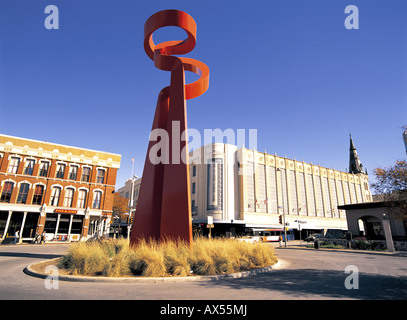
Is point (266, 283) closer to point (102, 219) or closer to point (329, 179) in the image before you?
point (102, 219)

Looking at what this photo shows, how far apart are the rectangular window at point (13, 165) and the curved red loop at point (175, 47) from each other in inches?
1194

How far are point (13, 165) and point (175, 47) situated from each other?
3219cm

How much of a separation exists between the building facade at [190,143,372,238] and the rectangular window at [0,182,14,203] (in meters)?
29.3

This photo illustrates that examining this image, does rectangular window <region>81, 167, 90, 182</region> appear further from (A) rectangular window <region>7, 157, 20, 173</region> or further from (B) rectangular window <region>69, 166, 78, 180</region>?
(A) rectangular window <region>7, 157, 20, 173</region>

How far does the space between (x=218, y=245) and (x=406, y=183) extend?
1098 cm

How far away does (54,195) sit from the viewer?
34281mm

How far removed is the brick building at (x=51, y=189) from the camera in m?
32.1

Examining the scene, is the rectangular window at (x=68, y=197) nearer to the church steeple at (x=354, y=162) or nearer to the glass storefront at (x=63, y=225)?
the glass storefront at (x=63, y=225)

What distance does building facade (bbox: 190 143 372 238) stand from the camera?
4566 cm

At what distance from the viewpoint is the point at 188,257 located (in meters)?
9.45

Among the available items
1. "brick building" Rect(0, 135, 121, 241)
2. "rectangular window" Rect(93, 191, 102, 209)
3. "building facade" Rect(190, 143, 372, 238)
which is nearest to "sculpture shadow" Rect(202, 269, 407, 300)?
"building facade" Rect(190, 143, 372, 238)

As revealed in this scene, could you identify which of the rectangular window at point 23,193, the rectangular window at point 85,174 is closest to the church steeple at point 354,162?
the rectangular window at point 85,174
